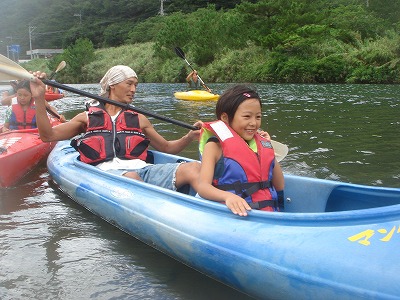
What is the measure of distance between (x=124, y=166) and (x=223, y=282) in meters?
1.39

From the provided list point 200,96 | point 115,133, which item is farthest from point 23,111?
point 200,96

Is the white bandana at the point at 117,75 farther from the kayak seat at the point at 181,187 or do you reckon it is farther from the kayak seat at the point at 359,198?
the kayak seat at the point at 359,198

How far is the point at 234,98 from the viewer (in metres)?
2.51

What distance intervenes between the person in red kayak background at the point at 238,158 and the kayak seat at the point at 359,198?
426 mm

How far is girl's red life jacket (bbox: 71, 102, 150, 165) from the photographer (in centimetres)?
349

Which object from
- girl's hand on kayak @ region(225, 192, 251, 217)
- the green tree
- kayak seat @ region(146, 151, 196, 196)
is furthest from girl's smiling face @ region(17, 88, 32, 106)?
the green tree

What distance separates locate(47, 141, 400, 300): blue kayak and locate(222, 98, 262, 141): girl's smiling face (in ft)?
1.39

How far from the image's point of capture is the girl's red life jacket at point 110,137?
3492mm

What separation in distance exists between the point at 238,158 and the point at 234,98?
12.1 inches

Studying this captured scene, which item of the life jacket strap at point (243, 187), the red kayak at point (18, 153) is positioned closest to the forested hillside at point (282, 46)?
the red kayak at point (18, 153)

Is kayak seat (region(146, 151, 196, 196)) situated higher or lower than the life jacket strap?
lower

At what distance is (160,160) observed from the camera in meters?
4.05

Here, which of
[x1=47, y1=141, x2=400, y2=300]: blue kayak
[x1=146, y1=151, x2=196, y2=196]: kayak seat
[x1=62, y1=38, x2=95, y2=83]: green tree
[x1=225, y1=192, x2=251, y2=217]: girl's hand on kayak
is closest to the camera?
[x1=47, y1=141, x2=400, y2=300]: blue kayak

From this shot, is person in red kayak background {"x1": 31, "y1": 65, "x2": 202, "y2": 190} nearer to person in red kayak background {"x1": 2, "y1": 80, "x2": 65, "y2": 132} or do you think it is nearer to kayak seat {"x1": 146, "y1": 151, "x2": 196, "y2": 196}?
kayak seat {"x1": 146, "y1": 151, "x2": 196, "y2": 196}
